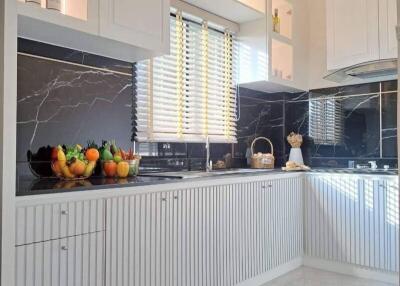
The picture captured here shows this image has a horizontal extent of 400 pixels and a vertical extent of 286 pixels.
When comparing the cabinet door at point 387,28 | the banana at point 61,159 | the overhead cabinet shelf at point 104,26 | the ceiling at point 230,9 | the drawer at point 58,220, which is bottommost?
the drawer at point 58,220

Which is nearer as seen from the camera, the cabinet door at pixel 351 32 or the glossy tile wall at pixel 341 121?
the cabinet door at pixel 351 32

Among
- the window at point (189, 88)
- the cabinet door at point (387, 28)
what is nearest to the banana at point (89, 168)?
the window at point (189, 88)

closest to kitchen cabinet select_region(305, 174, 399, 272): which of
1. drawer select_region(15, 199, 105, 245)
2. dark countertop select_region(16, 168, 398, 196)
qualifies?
dark countertop select_region(16, 168, 398, 196)

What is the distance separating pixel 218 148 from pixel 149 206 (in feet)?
4.70

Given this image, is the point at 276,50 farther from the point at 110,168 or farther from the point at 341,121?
the point at 110,168

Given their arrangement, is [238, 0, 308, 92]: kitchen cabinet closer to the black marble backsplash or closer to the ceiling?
the ceiling

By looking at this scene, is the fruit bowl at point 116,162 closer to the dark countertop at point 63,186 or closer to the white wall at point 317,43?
the dark countertop at point 63,186

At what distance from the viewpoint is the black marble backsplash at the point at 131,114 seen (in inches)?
80.9

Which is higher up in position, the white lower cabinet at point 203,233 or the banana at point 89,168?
the banana at point 89,168

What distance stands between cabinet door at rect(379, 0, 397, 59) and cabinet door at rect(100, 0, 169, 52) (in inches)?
70.8

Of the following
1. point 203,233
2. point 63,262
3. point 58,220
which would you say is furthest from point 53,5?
point 203,233

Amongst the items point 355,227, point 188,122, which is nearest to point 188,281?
point 188,122

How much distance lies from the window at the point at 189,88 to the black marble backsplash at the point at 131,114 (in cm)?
10

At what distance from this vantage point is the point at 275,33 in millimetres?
3326
